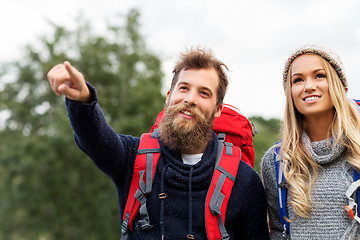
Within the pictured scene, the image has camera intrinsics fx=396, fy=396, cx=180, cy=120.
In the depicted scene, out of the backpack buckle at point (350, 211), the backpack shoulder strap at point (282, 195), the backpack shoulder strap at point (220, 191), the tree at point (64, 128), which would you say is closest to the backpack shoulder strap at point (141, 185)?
the backpack shoulder strap at point (220, 191)

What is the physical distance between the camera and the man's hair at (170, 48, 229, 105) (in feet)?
12.5

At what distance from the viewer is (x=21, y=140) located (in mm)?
22062

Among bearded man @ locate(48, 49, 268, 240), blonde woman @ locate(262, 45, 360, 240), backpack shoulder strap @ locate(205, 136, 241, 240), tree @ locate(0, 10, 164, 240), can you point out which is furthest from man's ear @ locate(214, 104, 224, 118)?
tree @ locate(0, 10, 164, 240)

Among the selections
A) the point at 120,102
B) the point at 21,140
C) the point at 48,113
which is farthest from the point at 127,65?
the point at 21,140

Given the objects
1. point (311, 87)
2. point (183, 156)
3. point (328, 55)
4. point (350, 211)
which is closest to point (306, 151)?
point (311, 87)

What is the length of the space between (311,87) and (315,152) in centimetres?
60

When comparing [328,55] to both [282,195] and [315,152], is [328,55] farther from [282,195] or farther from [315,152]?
[282,195]

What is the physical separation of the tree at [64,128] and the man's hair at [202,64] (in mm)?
17536

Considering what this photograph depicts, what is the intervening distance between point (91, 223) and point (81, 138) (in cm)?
2014

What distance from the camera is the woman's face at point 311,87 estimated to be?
3.57m

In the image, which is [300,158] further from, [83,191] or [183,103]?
[83,191]

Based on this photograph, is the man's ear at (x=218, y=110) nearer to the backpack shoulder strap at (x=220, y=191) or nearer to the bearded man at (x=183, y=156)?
the bearded man at (x=183, y=156)

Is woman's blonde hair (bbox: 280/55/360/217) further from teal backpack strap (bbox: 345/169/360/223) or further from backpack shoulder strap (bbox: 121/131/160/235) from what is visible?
backpack shoulder strap (bbox: 121/131/160/235)

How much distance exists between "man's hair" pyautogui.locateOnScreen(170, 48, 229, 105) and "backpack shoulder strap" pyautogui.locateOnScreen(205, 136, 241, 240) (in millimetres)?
604
